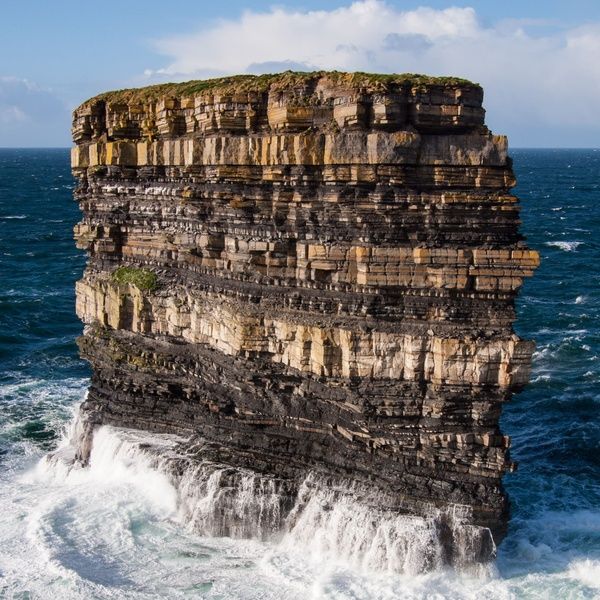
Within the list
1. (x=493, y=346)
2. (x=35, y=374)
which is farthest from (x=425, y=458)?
(x=35, y=374)

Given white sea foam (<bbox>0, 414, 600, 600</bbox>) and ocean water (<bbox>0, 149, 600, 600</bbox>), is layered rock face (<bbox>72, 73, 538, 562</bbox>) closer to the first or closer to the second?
white sea foam (<bbox>0, 414, 600, 600</bbox>)

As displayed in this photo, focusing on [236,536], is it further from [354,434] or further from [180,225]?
[180,225]

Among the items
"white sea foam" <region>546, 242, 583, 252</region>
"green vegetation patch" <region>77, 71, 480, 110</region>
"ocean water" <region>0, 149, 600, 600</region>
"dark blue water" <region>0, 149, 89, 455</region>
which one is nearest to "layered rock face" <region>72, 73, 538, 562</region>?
"green vegetation patch" <region>77, 71, 480, 110</region>

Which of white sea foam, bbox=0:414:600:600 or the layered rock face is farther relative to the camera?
the layered rock face

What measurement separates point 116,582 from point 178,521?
3.38 m

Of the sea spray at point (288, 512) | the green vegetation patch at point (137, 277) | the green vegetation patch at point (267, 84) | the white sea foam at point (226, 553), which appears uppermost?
the green vegetation patch at point (267, 84)

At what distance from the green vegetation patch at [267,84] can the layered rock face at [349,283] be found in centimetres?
10

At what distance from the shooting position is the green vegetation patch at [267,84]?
23078 millimetres

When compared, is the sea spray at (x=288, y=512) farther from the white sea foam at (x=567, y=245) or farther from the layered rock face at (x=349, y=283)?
the white sea foam at (x=567, y=245)

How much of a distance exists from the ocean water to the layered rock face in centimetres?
170

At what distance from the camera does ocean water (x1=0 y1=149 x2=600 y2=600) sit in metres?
22.5

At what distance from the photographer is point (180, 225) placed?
28.2 meters

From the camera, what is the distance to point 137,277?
29.6 metres

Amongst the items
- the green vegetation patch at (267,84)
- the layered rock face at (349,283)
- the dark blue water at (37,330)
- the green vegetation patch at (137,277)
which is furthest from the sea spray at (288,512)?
the green vegetation patch at (267,84)
